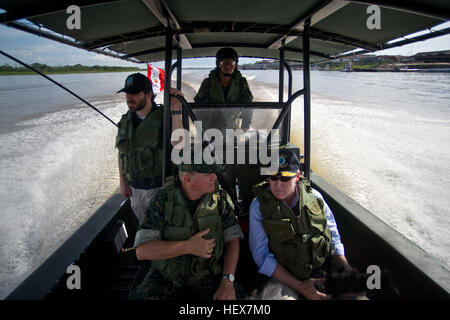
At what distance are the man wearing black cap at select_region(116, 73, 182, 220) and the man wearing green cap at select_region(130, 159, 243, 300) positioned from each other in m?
0.71

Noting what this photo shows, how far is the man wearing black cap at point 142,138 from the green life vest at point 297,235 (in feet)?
3.68

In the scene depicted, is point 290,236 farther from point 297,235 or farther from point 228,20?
point 228,20

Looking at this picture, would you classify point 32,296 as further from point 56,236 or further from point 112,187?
point 112,187

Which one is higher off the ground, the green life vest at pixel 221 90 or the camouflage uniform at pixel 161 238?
the green life vest at pixel 221 90

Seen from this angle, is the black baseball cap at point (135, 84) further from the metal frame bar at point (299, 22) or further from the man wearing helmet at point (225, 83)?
the metal frame bar at point (299, 22)

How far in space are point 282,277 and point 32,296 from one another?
1.54 meters

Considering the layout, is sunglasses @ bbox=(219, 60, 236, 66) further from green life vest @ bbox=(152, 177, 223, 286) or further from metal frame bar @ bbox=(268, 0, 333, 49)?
green life vest @ bbox=(152, 177, 223, 286)

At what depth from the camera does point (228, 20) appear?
2.47 metres

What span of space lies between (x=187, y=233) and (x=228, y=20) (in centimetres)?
195

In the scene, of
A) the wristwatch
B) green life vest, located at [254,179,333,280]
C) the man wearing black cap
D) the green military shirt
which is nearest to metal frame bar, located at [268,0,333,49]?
the man wearing black cap

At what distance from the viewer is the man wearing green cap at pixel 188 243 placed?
1.67m
